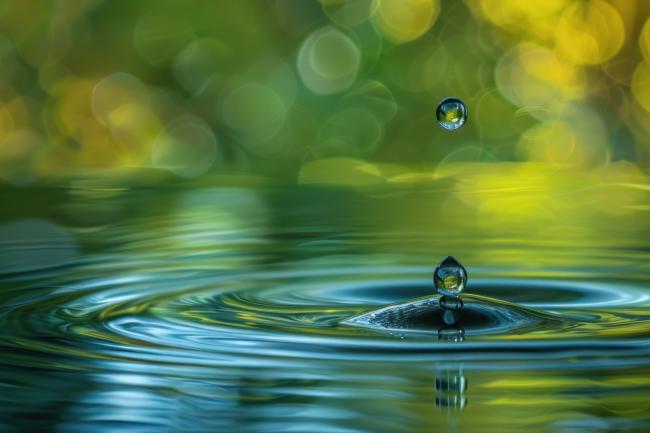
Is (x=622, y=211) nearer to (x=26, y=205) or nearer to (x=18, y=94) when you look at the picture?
(x=26, y=205)

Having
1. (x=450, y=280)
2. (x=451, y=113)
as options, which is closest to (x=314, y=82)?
(x=451, y=113)

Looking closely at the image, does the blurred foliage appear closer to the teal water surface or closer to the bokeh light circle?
the bokeh light circle

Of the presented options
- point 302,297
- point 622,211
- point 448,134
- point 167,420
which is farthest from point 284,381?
point 448,134

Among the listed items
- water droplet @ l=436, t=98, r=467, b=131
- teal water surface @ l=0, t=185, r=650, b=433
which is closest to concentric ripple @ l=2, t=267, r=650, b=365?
teal water surface @ l=0, t=185, r=650, b=433

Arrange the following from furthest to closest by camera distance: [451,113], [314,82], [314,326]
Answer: [314,82] < [451,113] < [314,326]

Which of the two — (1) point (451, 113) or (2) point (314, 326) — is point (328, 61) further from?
(2) point (314, 326)

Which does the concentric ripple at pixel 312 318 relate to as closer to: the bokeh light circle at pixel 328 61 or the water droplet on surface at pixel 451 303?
the water droplet on surface at pixel 451 303
